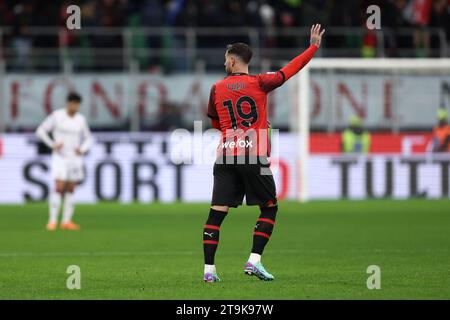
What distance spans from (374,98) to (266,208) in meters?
16.6

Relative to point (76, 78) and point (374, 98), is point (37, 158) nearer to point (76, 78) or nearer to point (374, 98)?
point (76, 78)

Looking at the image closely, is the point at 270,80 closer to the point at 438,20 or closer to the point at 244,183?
the point at 244,183

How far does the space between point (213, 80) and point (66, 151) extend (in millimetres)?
7534

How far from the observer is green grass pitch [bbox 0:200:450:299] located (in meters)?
9.84

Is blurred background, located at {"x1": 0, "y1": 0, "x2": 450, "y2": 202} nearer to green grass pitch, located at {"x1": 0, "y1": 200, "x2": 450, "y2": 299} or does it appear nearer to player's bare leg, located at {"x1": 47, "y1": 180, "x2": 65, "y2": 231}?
green grass pitch, located at {"x1": 0, "y1": 200, "x2": 450, "y2": 299}

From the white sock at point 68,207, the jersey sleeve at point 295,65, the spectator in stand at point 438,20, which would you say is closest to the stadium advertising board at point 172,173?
the spectator in stand at point 438,20

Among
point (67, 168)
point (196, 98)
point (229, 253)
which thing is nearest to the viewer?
point (229, 253)

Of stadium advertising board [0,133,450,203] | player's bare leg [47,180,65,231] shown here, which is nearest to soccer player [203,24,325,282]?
player's bare leg [47,180,65,231]

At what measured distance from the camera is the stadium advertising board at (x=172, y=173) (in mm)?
25594

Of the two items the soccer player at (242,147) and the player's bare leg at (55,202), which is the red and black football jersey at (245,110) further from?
the player's bare leg at (55,202)

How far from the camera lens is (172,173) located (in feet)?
85.1

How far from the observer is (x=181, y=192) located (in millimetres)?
26125

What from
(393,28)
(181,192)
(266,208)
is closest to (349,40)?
(393,28)

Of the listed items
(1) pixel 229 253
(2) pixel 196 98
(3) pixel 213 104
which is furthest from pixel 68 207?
(3) pixel 213 104
